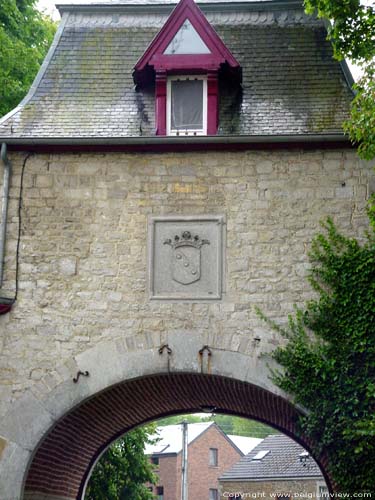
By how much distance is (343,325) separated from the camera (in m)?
11.9

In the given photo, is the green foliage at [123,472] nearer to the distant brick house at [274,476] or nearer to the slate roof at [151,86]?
the slate roof at [151,86]

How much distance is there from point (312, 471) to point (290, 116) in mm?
18879

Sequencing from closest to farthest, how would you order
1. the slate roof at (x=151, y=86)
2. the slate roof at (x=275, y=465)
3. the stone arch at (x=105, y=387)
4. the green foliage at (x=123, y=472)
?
the stone arch at (x=105, y=387) → the slate roof at (x=151, y=86) → the green foliage at (x=123, y=472) → the slate roof at (x=275, y=465)

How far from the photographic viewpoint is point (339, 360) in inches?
465

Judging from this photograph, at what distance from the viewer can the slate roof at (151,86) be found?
42.8 ft

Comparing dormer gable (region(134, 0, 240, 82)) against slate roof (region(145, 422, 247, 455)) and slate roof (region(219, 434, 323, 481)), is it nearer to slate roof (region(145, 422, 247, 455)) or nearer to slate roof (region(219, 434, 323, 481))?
slate roof (region(219, 434, 323, 481))

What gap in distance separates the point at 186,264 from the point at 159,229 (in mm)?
607

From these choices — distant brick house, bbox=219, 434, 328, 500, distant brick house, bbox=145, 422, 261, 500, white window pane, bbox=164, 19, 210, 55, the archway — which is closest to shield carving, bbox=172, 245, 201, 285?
the archway

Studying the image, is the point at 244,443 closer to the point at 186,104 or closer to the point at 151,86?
the point at 151,86

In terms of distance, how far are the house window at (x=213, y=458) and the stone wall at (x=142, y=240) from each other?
3188 centimetres

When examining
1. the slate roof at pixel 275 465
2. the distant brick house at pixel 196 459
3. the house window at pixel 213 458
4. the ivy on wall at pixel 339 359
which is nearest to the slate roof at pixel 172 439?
the distant brick house at pixel 196 459

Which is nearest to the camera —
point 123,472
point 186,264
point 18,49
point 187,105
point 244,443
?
point 186,264

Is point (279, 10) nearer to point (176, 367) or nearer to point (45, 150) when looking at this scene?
point (45, 150)

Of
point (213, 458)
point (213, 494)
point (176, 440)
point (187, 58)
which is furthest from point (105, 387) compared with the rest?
point (213, 458)
